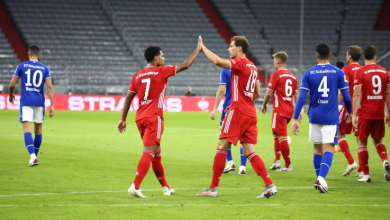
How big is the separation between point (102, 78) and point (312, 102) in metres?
27.3

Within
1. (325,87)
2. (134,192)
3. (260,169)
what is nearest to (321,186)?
(260,169)

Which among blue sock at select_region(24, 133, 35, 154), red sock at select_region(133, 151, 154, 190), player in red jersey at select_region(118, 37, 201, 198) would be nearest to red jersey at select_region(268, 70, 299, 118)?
player in red jersey at select_region(118, 37, 201, 198)

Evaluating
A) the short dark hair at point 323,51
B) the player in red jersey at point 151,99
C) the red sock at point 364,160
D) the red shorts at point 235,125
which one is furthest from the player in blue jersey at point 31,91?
the red sock at point 364,160

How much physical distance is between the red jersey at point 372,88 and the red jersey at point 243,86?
2319 millimetres

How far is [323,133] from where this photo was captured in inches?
301

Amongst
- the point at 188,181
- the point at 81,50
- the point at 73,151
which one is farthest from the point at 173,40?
the point at 188,181

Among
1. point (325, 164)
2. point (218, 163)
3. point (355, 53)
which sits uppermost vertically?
point (355, 53)

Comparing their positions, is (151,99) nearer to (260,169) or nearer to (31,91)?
(260,169)

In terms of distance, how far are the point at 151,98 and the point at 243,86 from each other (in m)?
1.26

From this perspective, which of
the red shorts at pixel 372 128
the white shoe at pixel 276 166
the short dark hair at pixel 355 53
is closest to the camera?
the red shorts at pixel 372 128

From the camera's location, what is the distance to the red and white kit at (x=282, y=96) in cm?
991

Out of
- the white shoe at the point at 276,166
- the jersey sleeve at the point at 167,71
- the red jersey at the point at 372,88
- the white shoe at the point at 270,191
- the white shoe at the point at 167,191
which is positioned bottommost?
the white shoe at the point at 276,166

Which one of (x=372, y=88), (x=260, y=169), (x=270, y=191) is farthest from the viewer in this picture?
(x=372, y=88)

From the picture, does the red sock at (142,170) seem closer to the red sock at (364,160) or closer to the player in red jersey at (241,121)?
the player in red jersey at (241,121)
